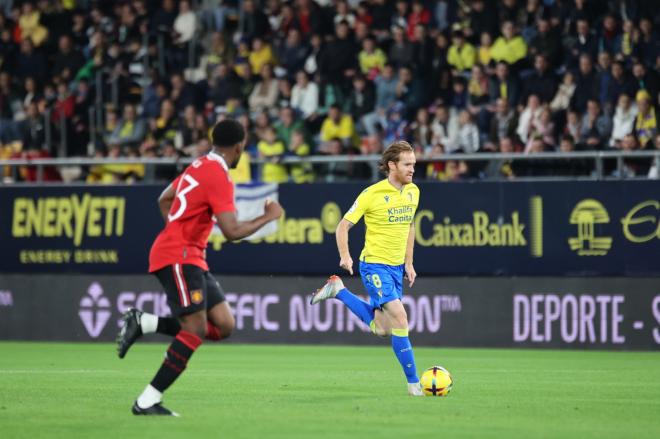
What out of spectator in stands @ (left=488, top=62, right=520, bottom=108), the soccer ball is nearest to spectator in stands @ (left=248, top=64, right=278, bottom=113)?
spectator in stands @ (left=488, top=62, right=520, bottom=108)

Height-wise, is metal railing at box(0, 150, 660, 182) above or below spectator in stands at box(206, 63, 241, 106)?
below

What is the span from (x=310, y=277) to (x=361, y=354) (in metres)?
2.42

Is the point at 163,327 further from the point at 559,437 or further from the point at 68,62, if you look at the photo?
the point at 68,62

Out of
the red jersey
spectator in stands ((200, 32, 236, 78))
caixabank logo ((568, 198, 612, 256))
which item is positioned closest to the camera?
the red jersey

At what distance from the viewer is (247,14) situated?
25.0 meters

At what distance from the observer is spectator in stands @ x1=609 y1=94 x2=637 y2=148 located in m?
19.6

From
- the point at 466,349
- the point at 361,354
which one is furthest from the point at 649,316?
the point at 361,354

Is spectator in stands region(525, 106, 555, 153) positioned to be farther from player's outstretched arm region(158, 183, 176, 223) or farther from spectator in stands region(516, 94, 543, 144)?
player's outstretched arm region(158, 183, 176, 223)

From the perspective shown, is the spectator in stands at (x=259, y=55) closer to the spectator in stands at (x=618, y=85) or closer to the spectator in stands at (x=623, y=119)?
the spectator in stands at (x=618, y=85)

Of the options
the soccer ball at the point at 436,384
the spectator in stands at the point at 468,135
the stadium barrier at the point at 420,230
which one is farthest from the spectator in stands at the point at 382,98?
the soccer ball at the point at 436,384

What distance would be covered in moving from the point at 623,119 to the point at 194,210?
1178cm

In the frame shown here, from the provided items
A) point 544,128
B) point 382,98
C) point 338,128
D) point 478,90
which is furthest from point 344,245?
point 382,98

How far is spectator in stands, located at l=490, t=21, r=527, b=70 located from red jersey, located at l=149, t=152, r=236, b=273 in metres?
13.0

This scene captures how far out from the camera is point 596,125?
1973 cm
